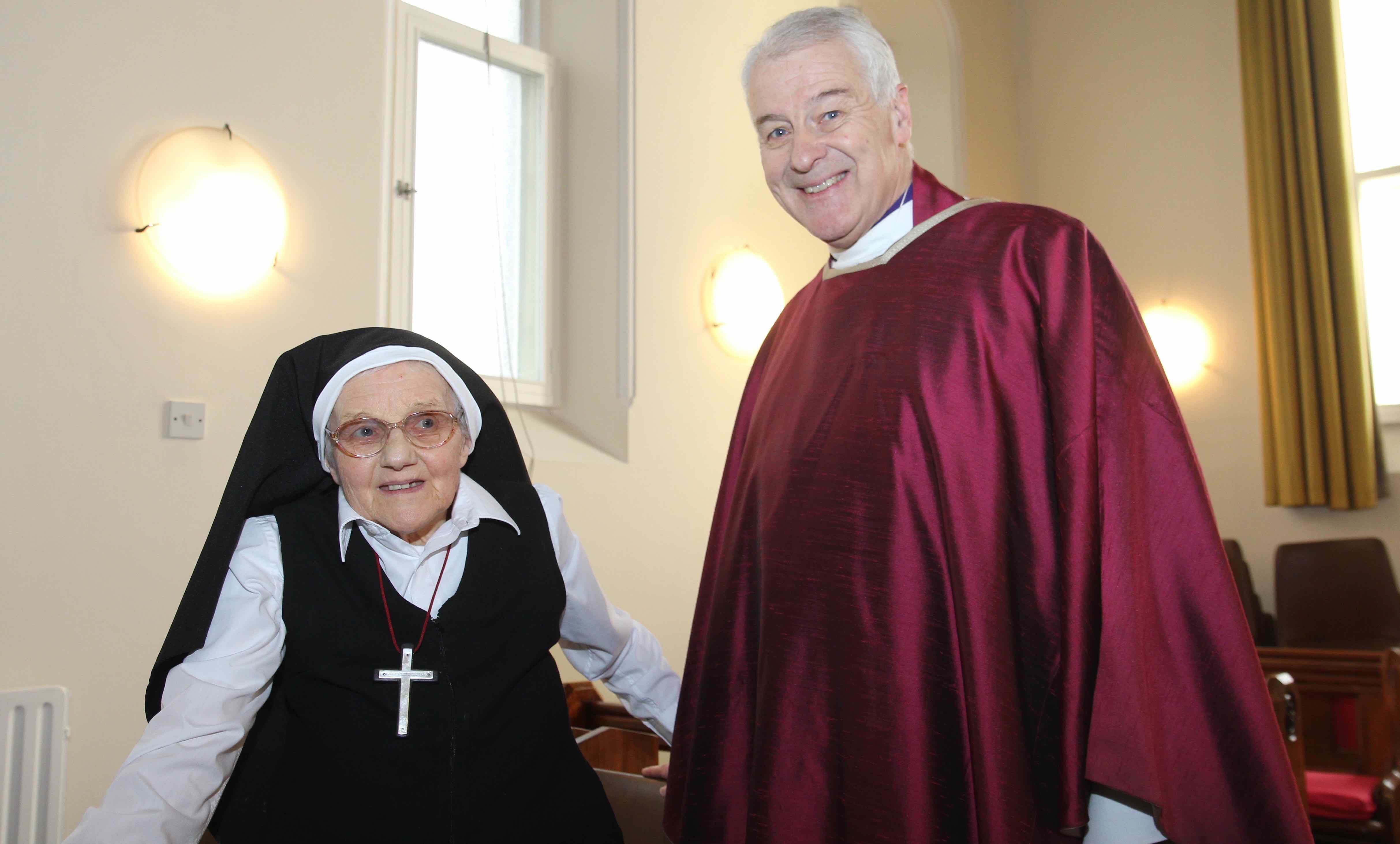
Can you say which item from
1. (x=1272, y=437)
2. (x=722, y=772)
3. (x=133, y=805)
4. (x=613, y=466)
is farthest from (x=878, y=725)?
(x=1272, y=437)

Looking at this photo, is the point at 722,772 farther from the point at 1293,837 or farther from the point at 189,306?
the point at 189,306

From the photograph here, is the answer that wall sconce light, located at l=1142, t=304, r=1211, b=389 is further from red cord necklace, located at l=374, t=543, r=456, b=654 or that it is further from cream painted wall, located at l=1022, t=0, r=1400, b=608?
red cord necklace, located at l=374, t=543, r=456, b=654

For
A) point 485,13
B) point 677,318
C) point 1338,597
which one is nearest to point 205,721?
point 677,318

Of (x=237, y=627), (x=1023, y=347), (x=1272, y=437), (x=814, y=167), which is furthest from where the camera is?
(x=1272, y=437)

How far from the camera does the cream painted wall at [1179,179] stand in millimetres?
6234

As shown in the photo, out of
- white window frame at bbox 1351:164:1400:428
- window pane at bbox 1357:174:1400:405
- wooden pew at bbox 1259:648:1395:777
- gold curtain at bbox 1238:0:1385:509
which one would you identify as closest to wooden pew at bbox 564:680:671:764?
wooden pew at bbox 1259:648:1395:777

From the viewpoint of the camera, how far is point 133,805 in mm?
1366

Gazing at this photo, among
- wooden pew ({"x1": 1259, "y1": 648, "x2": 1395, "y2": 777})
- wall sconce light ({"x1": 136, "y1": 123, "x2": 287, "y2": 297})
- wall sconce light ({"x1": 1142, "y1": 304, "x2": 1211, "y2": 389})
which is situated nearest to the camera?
wall sconce light ({"x1": 136, "y1": 123, "x2": 287, "y2": 297})

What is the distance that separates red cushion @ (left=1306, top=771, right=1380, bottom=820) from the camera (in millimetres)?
3645

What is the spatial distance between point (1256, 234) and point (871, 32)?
17.8 ft

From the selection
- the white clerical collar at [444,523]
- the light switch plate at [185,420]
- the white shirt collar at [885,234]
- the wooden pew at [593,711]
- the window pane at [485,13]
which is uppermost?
the window pane at [485,13]

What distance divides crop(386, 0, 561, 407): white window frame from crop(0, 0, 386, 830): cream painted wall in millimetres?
605

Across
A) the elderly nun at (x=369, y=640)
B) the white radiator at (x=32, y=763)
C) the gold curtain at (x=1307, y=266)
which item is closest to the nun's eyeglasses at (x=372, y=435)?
the elderly nun at (x=369, y=640)

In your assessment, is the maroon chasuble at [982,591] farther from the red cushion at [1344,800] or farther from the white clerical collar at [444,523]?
the red cushion at [1344,800]
